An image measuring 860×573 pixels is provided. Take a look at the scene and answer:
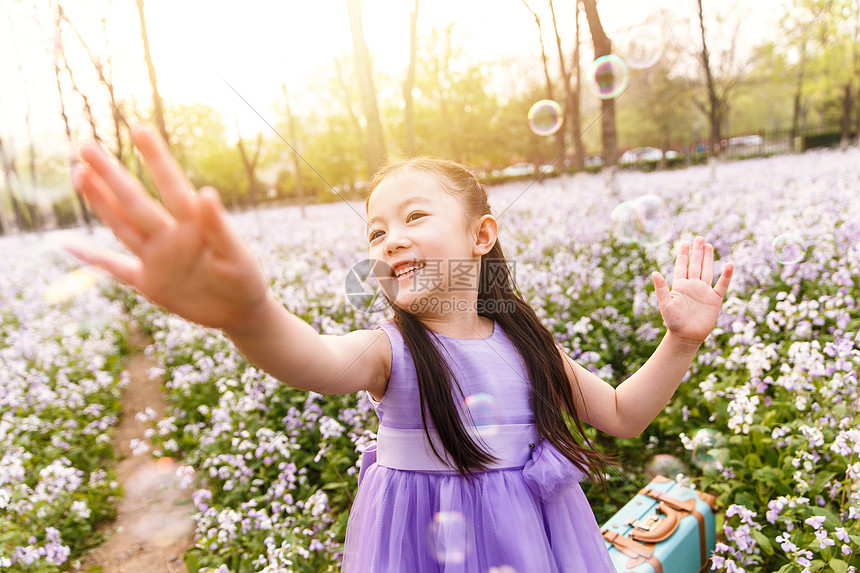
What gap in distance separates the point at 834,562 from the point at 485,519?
1.58 m

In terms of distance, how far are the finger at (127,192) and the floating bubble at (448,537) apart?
3.70 feet

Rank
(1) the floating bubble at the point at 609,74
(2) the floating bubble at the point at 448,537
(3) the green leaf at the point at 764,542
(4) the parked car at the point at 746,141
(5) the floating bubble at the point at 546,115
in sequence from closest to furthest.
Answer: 1. (2) the floating bubble at the point at 448,537
2. (3) the green leaf at the point at 764,542
3. (5) the floating bubble at the point at 546,115
4. (1) the floating bubble at the point at 609,74
5. (4) the parked car at the point at 746,141

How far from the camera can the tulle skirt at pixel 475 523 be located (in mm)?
1515

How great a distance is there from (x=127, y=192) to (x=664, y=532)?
2679mm

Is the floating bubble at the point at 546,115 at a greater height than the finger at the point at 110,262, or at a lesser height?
greater

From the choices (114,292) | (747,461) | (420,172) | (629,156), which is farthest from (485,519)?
(629,156)

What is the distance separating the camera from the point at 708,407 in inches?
143

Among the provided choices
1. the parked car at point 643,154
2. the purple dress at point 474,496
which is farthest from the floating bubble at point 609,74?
the parked car at point 643,154

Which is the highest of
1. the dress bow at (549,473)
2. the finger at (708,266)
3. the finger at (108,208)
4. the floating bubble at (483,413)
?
the finger at (108,208)

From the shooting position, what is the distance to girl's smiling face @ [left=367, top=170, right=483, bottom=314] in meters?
1.60

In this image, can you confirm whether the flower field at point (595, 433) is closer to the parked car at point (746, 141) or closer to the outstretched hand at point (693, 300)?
the outstretched hand at point (693, 300)

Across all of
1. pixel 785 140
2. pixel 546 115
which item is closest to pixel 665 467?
pixel 546 115

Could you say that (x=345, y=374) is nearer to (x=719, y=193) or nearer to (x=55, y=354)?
(x=55, y=354)

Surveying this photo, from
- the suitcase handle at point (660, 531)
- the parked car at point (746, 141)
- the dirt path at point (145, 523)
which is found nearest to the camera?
the suitcase handle at point (660, 531)
